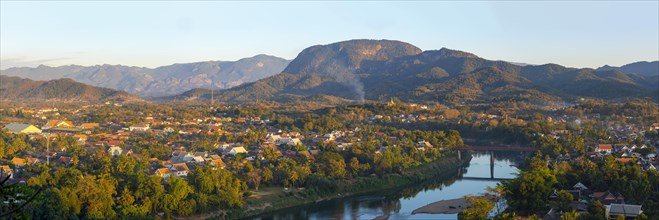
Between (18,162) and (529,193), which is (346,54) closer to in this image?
(18,162)

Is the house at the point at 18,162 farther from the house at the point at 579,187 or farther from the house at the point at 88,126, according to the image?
the house at the point at 579,187

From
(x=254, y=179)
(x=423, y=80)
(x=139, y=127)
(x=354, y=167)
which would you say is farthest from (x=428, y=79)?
(x=254, y=179)

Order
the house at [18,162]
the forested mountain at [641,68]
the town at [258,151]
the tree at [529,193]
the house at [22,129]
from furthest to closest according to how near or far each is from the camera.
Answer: the forested mountain at [641,68] < the house at [22,129] < the house at [18,162] < the town at [258,151] < the tree at [529,193]

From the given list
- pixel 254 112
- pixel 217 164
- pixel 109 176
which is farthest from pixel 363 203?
pixel 254 112

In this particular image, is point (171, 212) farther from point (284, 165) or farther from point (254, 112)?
point (254, 112)

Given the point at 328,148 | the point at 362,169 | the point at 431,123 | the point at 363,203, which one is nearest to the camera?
the point at 363,203

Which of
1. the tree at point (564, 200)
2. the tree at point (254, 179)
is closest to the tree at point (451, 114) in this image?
the tree at point (254, 179)
